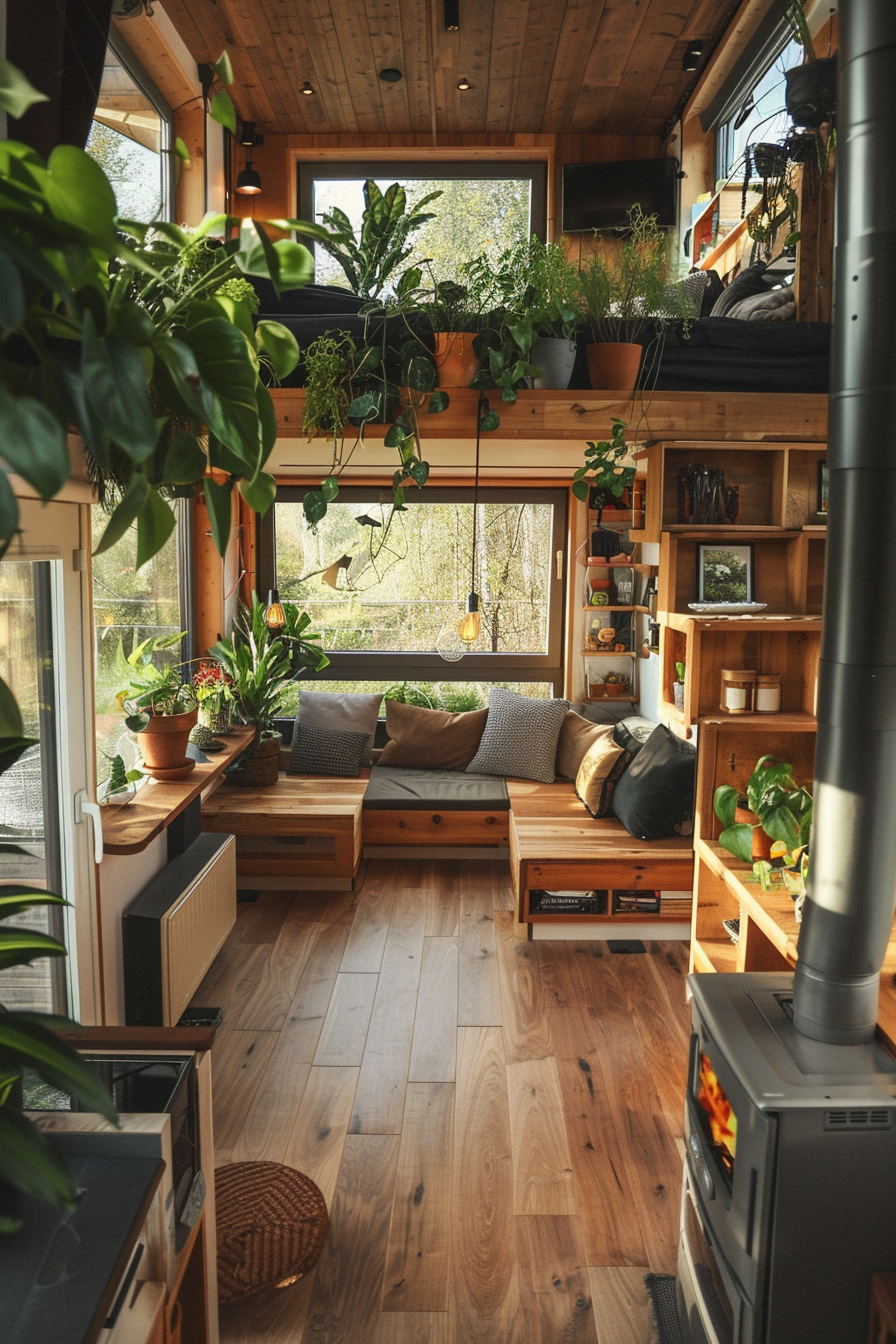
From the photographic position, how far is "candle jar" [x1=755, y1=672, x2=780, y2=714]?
358 cm

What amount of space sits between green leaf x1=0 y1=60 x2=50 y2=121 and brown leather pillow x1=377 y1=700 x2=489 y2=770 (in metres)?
5.09

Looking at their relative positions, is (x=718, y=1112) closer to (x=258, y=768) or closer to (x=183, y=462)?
(x=183, y=462)

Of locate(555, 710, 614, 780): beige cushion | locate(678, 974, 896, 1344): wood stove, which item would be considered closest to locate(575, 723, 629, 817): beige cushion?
locate(555, 710, 614, 780): beige cushion

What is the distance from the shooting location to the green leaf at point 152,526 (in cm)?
111

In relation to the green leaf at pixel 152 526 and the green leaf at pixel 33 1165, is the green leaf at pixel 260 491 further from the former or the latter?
the green leaf at pixel 33 1165

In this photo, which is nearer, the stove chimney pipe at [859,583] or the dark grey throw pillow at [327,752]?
the stove chimney pipe at [859,583]

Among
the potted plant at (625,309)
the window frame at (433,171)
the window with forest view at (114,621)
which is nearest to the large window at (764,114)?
the potted plant at (625,309)

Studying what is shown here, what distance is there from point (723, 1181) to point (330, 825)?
312cm

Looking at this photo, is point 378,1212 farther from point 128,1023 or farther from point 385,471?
point 385,471

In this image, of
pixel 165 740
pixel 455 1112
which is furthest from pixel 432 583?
pixel 455 1112

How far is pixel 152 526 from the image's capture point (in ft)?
3.68

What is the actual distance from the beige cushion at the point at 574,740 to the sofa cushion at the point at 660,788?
2.91ft

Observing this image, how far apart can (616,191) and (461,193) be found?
947 millimetres

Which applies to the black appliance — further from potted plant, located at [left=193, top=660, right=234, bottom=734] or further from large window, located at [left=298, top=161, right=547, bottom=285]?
large window, located at [left=298, top=161, right=547, bottom=285]
